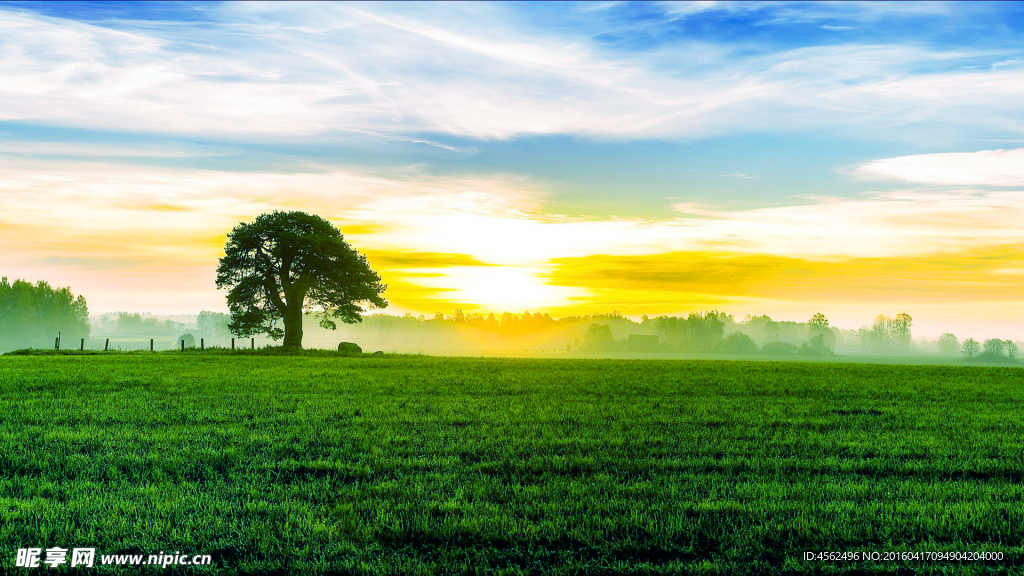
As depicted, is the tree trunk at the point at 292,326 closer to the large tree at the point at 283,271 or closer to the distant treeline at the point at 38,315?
the large tree at the point at 283,271

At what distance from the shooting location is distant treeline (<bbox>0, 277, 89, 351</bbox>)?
160250mm

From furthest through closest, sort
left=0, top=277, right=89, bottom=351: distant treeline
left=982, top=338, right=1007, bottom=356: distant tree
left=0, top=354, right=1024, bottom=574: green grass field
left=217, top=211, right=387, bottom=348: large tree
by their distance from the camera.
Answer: left=982, top=338, right=1007, bottom=356: distant tree
left=0, top=277, right=89, bottom=351: distant treeline
left=217, top=211, right=387, bottom=348: large tree
left=0, top=354, right=1024, bottom=574: green grass field

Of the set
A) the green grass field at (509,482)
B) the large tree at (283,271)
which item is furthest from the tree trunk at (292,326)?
the green grass field at (509,482)

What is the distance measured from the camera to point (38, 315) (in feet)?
567

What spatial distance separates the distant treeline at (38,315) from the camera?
160m

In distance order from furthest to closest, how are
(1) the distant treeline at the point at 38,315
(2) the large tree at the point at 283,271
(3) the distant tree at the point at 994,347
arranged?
(3) the distant tree at the point at 994,347 < (1) the distant treeline at the point at 38,315 < (2) the large tree at the point at 283,271

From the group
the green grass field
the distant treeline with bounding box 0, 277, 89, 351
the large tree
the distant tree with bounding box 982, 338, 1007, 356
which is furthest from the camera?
the distant tree with bounding box 982, 338, 1007, 356

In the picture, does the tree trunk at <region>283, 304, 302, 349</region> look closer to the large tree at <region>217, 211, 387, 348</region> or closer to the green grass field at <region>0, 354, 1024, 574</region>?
the large tree at <region>217, 211, 387, 348</region>

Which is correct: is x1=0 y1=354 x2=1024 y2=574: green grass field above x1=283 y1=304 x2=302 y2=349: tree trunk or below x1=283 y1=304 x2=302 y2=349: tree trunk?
below

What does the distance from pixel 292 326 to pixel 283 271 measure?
5.09 meters

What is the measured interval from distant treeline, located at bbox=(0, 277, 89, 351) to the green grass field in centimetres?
17150

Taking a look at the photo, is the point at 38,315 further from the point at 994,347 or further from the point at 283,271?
the point at 994,347

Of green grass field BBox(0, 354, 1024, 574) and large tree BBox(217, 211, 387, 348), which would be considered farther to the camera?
large tree BBox(217, 211, 387, 348)

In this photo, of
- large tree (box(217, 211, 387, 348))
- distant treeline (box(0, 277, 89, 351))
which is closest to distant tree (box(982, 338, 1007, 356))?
large tree (box(217, 211, 387, 348))
